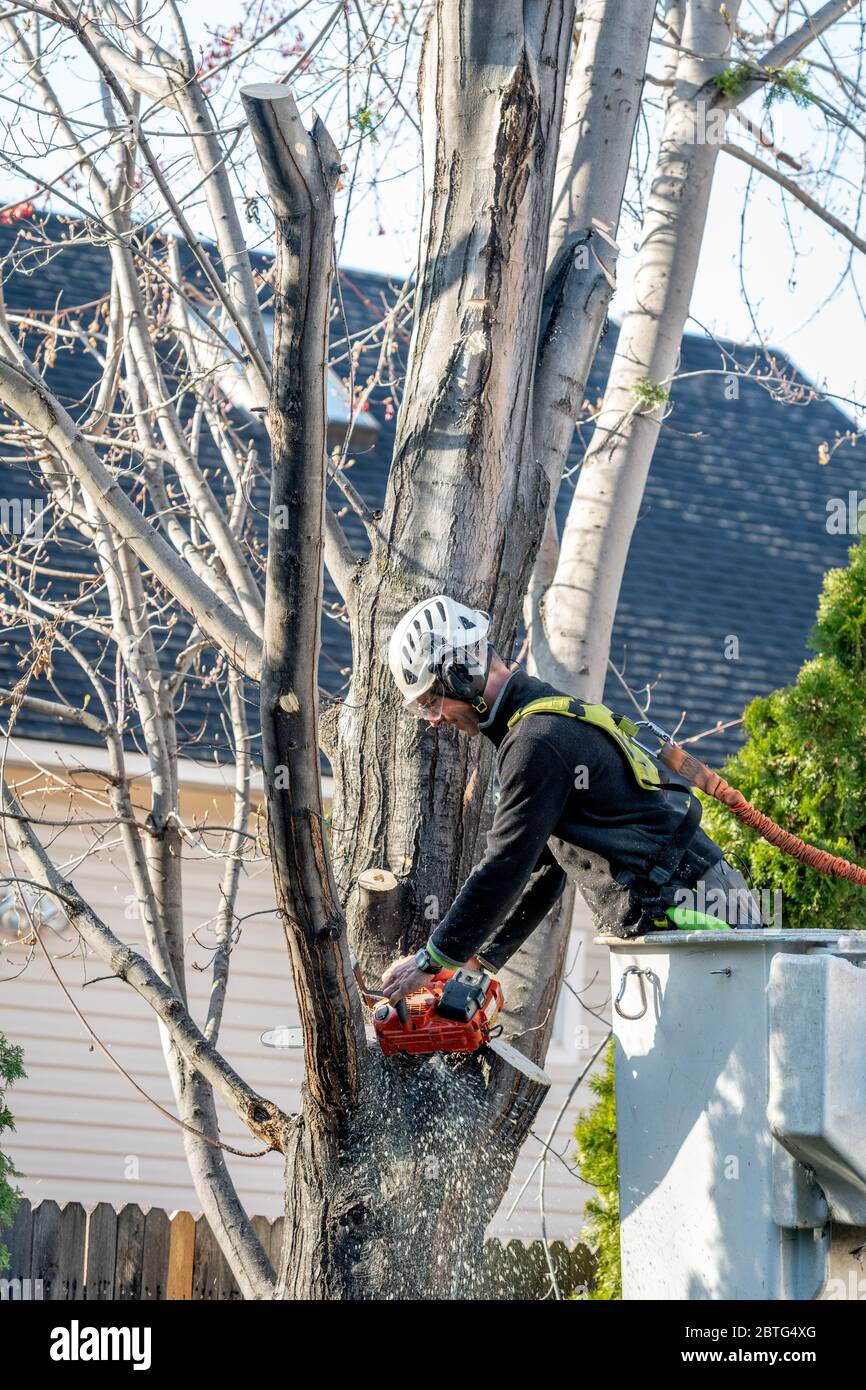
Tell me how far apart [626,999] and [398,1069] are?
585mm

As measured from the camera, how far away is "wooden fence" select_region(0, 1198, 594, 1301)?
6.45 metres

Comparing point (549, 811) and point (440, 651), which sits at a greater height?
point (440, 651)

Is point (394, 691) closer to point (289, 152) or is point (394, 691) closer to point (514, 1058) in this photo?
point (514, 1058)

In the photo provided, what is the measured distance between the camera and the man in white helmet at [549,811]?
11.9 ft

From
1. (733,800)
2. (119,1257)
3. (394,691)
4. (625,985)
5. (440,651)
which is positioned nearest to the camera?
(440,651)

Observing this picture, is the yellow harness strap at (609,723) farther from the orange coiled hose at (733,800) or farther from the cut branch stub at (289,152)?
the cut branch stub at (289,152)

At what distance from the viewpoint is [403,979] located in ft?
12.0

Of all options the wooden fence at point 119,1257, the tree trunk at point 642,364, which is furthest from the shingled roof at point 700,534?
the tree trunk at point 642,364

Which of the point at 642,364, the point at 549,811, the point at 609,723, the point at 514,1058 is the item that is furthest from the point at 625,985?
the point at 642,364

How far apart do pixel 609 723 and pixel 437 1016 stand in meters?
0.87

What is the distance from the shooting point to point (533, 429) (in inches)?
176

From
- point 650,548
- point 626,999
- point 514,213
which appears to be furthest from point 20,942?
point 650,548
